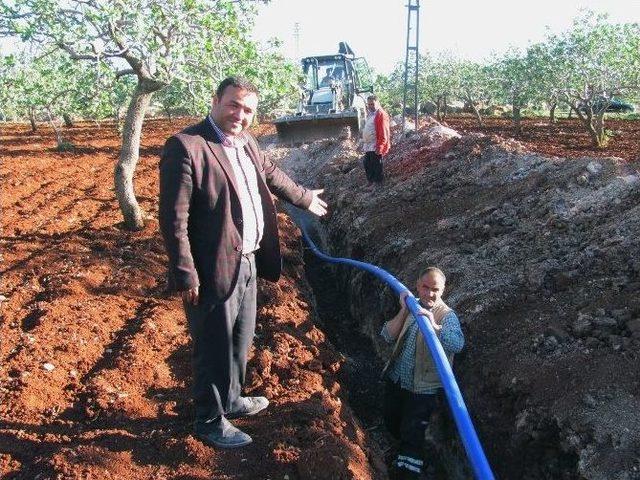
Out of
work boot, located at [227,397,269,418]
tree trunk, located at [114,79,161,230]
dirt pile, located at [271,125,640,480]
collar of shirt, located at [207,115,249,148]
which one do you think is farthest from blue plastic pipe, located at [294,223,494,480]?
tree trunk, located at [114,79,161,230]

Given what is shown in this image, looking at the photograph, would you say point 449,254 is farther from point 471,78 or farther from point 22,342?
point 471,78

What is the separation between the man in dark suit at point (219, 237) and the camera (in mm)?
2848

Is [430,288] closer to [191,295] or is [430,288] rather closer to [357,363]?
[191,295]

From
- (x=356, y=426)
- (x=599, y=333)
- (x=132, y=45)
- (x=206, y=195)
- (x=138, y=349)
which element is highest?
(x=132, y=45)

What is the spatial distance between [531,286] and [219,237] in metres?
3.02

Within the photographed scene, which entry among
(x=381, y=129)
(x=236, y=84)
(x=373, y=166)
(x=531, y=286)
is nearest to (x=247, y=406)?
(x=236, y=84)

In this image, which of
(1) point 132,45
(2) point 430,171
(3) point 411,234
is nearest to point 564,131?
(2) point 430,171

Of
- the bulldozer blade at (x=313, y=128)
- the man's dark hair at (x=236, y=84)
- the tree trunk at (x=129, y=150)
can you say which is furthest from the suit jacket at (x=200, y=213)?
the bulldozer blade at (x=313, y=128)

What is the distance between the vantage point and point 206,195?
2.94 metres

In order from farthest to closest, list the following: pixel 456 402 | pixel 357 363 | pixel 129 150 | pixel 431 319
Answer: pixel 129 150 → pixel 357 363 → pixel 431 319 → pixel 456 402

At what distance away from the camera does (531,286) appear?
15.9ft

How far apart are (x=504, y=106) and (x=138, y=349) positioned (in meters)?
36.3

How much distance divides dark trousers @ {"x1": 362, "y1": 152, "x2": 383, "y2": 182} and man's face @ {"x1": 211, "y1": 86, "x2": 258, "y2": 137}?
6.63m

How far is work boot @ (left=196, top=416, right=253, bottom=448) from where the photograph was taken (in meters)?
3.20
